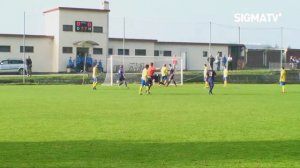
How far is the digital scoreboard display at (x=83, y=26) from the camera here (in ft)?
217

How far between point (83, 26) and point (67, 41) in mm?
2651

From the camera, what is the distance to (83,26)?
2630 inches

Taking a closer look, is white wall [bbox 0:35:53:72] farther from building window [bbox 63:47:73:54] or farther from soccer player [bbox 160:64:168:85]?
soccer player [bbox 160:64:168:85]

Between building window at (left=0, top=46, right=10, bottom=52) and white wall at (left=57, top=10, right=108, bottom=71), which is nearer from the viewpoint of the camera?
building window at (left=0, top=46, right=10, bottom=52)

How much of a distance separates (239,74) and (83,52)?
725 inches

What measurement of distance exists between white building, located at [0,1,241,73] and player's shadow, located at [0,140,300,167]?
51.9 m

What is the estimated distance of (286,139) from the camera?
44.7ft

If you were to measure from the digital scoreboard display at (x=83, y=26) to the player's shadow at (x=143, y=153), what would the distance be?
54060 mm

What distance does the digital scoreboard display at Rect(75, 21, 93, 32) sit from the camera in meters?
66.2

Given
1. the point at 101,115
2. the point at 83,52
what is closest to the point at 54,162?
the point at 101,115

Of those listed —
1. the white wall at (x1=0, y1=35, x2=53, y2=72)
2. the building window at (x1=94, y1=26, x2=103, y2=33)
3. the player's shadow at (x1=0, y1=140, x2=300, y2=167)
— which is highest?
the building window at (x1=94, y1=26, x2=103, y2=33)

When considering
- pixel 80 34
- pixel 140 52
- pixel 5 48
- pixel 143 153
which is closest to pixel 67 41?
pixel 80 34

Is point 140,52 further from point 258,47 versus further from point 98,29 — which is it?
point 258,47

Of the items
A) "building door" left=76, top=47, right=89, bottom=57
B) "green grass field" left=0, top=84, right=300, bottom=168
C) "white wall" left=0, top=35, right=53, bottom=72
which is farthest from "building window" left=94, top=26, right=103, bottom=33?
"green grass field" left=0, top=84, right=300, bottom=168
